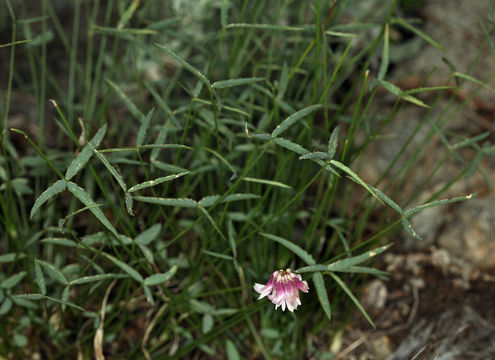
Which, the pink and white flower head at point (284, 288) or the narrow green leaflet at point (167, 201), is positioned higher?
the narrow green leaflet at point (167, 201)

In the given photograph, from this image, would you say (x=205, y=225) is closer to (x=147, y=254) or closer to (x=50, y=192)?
(x=147, y=254)

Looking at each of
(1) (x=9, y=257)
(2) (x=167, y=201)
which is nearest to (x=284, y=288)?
(2) (x=167, y=201)

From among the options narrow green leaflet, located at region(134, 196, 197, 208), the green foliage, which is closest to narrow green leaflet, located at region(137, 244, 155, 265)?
the green foliage

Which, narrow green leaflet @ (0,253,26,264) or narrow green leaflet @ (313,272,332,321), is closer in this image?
narrow green leaflet @ (313,272,332,321)

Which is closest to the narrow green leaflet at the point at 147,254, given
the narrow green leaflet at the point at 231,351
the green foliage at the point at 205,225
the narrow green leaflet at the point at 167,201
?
the green foliage at the point at 205,225

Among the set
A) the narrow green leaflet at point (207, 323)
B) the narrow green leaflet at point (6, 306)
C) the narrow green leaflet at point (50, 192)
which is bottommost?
the narrow green leaflet at point (207, 323)

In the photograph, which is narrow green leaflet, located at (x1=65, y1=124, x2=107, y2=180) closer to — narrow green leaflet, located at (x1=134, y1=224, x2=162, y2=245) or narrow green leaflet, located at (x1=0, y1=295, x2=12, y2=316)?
narrow green leaflet, located at (x1=134, y1=224, x2=162, y2=245)

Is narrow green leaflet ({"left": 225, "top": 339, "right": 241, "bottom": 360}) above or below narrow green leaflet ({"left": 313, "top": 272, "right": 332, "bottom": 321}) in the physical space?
below

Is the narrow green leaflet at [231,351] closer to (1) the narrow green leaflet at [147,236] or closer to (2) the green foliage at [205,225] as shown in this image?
(2) the green foliage at [205,225]

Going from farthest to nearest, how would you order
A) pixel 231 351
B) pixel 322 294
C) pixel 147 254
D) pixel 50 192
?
1. pixel 231 351
2. pixel 147 254
3. pixel 322 294
4. pixel 50 192

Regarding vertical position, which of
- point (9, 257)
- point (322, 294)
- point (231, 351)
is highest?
point (322, 294)

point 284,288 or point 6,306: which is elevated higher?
point 284,288

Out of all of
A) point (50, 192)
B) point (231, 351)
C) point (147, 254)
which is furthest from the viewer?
point (231, 351)

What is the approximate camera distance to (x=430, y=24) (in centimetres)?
186
